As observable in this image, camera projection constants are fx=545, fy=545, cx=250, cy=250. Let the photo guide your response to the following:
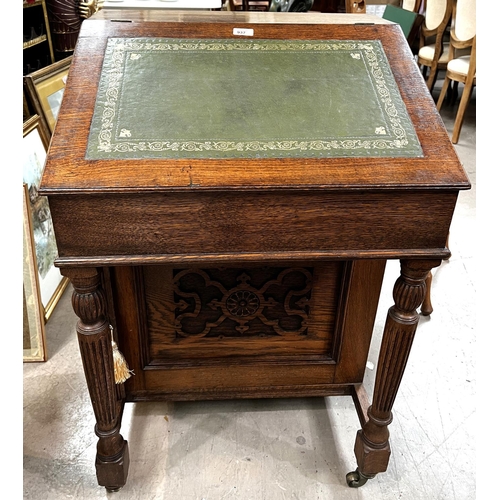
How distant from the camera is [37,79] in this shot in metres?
2.54

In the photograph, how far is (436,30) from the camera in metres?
4.70

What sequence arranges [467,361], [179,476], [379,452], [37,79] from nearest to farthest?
[379,452] < [179,476] < [467,361] < [37,79]

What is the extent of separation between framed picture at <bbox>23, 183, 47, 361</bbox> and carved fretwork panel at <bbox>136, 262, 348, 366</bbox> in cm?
61

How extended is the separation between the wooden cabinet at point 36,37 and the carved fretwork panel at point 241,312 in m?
1.85

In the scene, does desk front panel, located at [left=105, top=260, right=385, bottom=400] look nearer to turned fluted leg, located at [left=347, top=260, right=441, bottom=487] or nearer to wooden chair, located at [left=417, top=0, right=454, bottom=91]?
turned fluted leg, located at [left=347, top=260, right=441, bottom=487]

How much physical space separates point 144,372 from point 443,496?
3.38 ft

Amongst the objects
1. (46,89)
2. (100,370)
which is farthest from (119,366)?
(46,89)

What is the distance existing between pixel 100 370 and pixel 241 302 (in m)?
0.51

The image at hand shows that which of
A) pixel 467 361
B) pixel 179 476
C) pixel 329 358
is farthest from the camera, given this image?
pixel 467 361

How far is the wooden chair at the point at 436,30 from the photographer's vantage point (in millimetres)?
4582

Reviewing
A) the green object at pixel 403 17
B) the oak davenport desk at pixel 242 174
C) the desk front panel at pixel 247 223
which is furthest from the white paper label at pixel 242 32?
the green object at pixel 403 17

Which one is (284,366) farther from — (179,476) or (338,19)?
(338,19)

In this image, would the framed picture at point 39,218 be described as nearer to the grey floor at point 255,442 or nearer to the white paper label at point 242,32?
the grey floor at point 255,442

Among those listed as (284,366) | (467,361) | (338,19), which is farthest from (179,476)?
(338,19)
